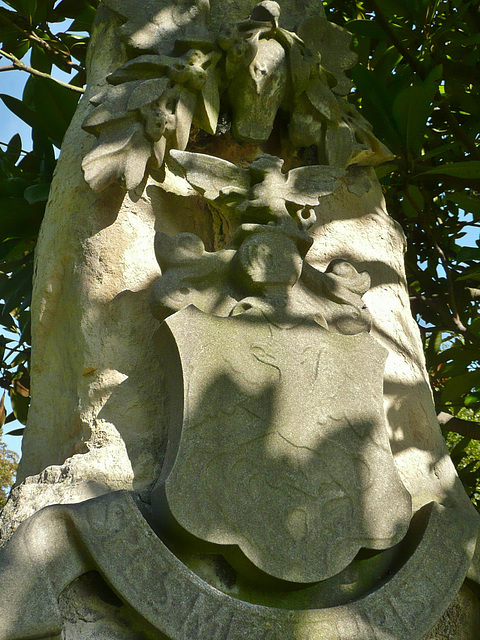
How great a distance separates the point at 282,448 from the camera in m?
1.78

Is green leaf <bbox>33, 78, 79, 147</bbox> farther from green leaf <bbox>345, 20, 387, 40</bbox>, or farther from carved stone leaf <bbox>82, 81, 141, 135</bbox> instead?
green leaf <bbox>345, 20, 387, 40</bbox>

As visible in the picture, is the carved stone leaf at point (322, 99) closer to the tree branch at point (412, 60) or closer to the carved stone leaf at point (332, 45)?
the carved stone leaf at point (332, 45)

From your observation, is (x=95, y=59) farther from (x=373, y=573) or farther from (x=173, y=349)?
(x=373, y=573)

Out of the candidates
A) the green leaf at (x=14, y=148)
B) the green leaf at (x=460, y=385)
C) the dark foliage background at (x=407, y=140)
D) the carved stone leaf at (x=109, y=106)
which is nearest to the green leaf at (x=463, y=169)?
the dark foliage background at (x=407, y=140)

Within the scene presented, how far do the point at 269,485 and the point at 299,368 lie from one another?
34cm

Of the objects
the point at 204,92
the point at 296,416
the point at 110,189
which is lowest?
the point at 296,416

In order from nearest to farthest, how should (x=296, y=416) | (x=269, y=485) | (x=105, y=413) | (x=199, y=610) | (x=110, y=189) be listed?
(x=199, y=610) → (x=269, y=485) → (x=296, y=416) → (x=105, y=413) → (x=110, y=189)

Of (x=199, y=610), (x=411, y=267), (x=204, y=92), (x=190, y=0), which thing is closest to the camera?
(x=199, y=610)

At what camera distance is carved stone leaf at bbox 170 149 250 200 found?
2.21 meters

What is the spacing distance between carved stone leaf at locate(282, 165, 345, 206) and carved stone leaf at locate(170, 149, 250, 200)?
5.6 inches

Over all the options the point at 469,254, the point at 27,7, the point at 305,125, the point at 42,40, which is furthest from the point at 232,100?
the point at 42,40

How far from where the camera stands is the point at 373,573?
1808 mm

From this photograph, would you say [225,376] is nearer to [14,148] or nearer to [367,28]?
[367,28]

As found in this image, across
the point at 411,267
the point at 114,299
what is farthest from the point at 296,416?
the point at 411,267
